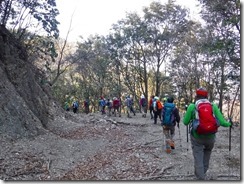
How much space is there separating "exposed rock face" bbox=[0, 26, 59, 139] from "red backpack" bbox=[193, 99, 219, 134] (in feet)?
17.7

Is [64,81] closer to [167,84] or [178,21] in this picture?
[167,84]

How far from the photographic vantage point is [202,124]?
4812 millimetres

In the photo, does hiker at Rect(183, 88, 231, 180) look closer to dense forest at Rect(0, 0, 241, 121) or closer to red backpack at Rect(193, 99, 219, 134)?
red backpack at Rect(193, 99, 219, 134)

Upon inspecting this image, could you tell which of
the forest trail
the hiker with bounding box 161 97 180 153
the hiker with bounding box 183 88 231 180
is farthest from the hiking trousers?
the hiker with bounding box 161 97 180 153

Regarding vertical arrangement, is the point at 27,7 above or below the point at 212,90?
above

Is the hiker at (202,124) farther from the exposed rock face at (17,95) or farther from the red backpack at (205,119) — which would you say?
the exposed rock face at (17,95)

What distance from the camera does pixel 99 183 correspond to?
5324 millimetres

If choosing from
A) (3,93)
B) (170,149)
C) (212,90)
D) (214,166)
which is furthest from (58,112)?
(212,90)

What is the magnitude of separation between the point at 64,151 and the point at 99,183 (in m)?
3.13

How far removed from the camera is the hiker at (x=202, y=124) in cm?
480

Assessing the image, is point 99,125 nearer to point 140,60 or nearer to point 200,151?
point 200,151

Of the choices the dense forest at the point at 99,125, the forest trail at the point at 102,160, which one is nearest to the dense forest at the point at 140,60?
the dense forest at the point at 99,125

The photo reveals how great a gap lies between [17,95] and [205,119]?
22.1 feet

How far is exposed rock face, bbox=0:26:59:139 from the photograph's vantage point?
8.56 metres
